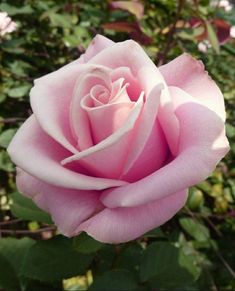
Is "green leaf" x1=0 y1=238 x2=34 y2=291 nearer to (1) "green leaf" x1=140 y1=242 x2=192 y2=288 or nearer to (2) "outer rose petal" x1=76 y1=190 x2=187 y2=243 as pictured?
(1) "green leaf" x1=140 y1=242 x2=192 y2=288

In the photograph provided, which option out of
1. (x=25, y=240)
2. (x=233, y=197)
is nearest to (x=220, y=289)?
(x=233, y=197)

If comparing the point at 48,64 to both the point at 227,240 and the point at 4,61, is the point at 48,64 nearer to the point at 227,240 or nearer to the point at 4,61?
the point at 4,61

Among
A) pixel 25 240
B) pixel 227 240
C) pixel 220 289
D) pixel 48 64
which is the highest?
pixel 25 240

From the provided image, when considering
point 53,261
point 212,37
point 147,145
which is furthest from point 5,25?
point 147,145

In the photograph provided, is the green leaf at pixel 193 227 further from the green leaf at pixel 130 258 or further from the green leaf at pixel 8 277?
the green leaf at pixel 8 277

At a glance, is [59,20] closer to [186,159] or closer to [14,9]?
Result: [14,9]

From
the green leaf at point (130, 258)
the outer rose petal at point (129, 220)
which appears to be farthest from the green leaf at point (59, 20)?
the outer rose petal at point (129, 220)
